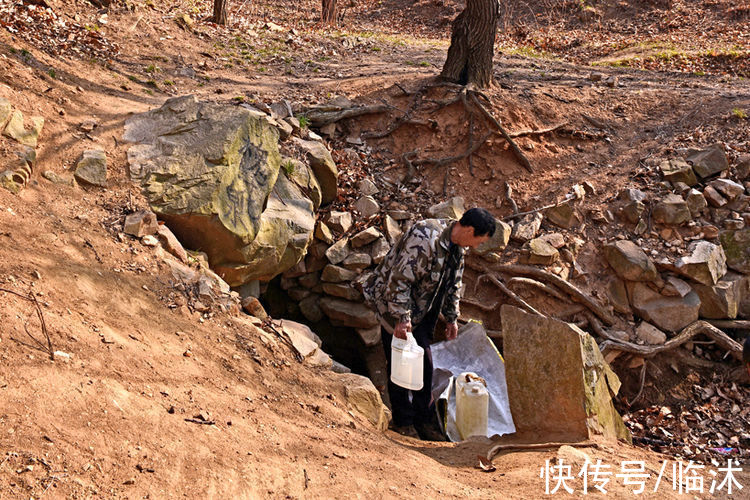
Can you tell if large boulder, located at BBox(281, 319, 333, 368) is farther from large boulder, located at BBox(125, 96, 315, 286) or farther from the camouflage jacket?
large boulder, located at BBox(125, 96, 315, 286)

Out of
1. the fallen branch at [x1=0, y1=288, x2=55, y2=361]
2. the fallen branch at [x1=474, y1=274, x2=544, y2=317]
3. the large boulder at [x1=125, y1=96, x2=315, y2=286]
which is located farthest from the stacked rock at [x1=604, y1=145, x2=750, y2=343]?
the fallen branch at [x1=0, y1=288, x2=55, y2=361]

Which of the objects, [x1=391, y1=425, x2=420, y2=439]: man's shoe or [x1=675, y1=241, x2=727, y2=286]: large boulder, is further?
[x1=675, y1=241, x2=727, y2=286]: large boulder

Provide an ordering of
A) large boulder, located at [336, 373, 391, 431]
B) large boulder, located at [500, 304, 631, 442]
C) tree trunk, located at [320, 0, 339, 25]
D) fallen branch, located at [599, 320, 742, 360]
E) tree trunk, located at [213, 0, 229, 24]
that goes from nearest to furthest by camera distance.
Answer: large boulder, located at [500, 304, 631, 442]
large boulder, located at [336, 373, 391, 431]
fallen branch, located at [599, 320, 742, 360]
tree trunk, located at [213, 0, 229, 24]
tree trunk, located at [320, 0, 339, 25]

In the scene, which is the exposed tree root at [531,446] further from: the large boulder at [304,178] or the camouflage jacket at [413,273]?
the large boulder at [304,178]

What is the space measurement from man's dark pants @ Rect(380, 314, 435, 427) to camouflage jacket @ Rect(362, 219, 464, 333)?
195 mm

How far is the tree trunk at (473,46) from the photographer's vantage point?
287 inches

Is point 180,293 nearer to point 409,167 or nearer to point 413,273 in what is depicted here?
point 413,273

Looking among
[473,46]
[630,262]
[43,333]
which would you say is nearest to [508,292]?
[630,262]

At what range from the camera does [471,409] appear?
441 centimetres

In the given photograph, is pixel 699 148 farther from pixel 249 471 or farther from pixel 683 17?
pixel 683 17

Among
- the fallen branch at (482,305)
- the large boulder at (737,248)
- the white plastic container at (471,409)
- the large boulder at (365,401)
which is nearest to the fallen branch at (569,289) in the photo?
the fallen branch at (482,305)

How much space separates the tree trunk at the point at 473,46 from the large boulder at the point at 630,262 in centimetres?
284

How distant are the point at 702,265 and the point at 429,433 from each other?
3.58m

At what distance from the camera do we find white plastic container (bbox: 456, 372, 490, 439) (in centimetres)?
439
